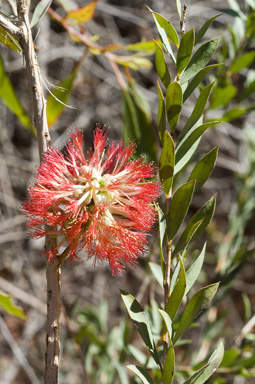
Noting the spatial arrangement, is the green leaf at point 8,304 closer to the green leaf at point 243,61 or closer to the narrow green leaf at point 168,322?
the narrow green leaf at point 168,322

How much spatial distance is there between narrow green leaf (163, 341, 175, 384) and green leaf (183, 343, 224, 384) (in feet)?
0.10

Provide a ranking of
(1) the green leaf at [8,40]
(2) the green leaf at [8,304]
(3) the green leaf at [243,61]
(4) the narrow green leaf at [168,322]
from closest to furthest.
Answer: (4) the narrow green leaf at [168,322] < (1) the green leaf at [8,40] < (2) the green leaf at [8,304] < (3) the green leaf at [243,61]

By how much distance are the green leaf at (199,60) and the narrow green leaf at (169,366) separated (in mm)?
374

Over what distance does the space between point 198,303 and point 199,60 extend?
343 mm

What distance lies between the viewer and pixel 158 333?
3.55ft

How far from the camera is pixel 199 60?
2.33ft

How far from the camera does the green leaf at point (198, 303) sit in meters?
0.64

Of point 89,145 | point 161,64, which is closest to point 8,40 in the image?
point 161,64

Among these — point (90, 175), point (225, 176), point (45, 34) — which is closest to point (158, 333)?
point (90, 175)

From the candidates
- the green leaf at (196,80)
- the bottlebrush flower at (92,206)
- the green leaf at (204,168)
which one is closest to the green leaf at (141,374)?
the bottlebrush flower at (92,206)

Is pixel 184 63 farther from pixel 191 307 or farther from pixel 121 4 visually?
pixel 121 4

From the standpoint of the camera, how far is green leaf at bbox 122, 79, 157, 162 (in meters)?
1.21

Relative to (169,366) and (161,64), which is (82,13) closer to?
(161,64)

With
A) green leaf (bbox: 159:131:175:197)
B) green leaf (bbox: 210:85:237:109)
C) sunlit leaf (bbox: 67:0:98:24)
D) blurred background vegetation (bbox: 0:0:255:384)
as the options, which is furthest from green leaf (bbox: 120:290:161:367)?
blurred background vegetation (bbox: 0:0:255:384)
